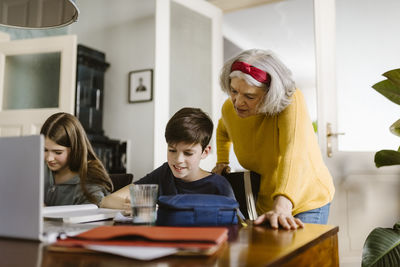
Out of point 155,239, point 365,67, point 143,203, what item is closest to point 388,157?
point 365,67

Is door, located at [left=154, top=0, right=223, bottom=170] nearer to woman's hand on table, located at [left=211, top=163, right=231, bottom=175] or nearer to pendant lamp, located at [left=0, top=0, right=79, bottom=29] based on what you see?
woman's hand on table, located at [left=211, top=163, right=231, bottom=175]

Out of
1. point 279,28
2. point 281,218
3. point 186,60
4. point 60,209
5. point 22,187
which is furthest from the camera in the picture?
point 279,28

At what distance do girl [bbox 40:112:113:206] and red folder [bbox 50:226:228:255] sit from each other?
40.1 inches

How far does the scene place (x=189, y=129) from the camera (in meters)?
1.39

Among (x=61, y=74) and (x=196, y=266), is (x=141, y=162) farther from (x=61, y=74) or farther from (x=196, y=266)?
(x=196, y=266)

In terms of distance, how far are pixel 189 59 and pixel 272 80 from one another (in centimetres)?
209

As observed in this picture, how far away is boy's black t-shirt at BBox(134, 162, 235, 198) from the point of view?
132 centimetres

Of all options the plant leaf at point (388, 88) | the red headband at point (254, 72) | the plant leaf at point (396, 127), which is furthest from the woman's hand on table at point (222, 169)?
the plant leaf at point (396, 127)

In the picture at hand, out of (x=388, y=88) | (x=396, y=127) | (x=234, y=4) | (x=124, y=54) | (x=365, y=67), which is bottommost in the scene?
(x=396, y=127)

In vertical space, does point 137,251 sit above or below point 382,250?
above

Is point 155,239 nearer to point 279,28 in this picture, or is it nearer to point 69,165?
point 69,165

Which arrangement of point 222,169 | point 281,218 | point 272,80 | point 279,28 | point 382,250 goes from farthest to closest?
point 279,28
point 382,250
point 222,169
point 272,80
point 281,218

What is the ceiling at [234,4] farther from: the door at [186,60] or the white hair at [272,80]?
the white hair at [272,80]

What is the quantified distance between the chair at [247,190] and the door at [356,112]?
1.54m
